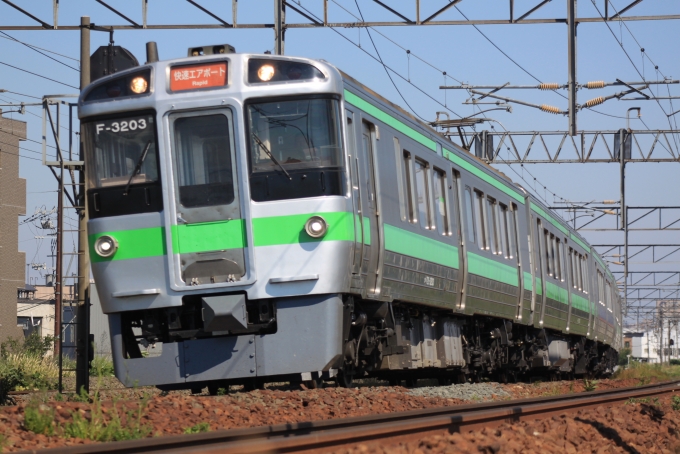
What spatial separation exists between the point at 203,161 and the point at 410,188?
3091 mm

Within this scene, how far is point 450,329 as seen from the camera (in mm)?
14109

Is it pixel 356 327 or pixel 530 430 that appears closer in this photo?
pixel 530 430

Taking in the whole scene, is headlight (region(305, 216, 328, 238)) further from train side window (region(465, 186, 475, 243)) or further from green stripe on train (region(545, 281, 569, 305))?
green stripe on train (region(545, 281, 569, 305))

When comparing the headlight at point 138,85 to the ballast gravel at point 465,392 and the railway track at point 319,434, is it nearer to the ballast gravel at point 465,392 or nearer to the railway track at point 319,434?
the railway track at point 319,434

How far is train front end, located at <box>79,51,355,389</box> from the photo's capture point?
9.38 metres

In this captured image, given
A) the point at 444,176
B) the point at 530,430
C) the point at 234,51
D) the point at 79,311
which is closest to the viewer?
the point at 530,430

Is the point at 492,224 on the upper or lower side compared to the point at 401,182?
lower

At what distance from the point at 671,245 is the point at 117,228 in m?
38.9

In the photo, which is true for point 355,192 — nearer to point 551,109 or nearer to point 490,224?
point 490,224

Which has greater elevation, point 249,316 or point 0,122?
point 0,122

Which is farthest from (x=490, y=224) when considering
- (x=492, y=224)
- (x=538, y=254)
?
(x=538, y=254)

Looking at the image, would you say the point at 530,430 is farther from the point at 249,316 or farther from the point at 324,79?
the point at 324,79

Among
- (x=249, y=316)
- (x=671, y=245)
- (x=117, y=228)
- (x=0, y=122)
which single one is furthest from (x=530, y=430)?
(x=0, y=122)

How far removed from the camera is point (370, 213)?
10375mm
